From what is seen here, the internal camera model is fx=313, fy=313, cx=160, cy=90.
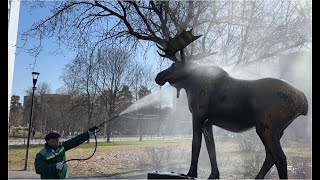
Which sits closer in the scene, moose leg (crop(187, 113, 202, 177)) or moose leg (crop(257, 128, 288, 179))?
moose leg (crop(257, 128, 288, 179))

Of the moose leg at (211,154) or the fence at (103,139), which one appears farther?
the fence at (103,139)

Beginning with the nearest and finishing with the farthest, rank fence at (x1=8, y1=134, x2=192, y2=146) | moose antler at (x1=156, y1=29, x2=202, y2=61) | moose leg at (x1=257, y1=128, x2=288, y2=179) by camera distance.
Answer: moose leg at (x1=257, y1=128, x2=288, y2=179) < moose antler at (x1=156, y1=29, x2=202, y2=61) < fence at (x1=8, y1=134, x2=192, y2=146)

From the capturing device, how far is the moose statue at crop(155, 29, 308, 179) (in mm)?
3766

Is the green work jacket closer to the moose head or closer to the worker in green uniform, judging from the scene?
the worker in green uniform

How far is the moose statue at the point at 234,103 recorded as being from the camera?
3766 mm

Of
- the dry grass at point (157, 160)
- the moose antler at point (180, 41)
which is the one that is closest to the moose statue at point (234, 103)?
the moose antler at point (180, 41)

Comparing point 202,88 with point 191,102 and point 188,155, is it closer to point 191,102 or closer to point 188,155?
point 191,102

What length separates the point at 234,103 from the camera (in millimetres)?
4031

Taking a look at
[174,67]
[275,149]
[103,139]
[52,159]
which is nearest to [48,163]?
[52,159]

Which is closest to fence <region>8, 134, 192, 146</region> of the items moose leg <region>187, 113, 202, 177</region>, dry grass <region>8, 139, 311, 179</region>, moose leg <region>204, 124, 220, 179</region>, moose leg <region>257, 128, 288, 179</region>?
dry grass <region>8, 139, 311, 179</region>

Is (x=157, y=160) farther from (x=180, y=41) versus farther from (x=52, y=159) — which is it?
(x=180, y=41)

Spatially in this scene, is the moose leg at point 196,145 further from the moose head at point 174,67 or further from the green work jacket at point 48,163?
the green work jacket at point 48,163

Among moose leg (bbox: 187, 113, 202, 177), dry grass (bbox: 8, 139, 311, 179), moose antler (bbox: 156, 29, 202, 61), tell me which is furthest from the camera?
dry grass (bbox: 8, 139, 311, 179)

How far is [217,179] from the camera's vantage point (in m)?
4.46
